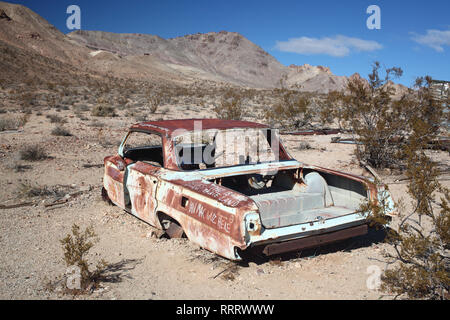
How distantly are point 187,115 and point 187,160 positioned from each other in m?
14.9

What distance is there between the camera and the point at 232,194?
3607 mm

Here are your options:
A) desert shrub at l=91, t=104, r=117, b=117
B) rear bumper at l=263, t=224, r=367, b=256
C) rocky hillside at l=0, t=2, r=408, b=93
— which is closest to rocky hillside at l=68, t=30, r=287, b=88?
rocky hillside at l=0, t=2, r=408, b=93

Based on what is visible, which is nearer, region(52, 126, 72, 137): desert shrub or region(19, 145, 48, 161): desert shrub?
region(19, 145, 48, 161): desert shrub

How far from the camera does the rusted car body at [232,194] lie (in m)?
3.45

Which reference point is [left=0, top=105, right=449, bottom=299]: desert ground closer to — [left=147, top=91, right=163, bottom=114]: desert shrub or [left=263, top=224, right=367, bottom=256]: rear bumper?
[left=263, top=224, right=367, bottom=256]: rear bumper

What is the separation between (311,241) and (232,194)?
0.89 metres

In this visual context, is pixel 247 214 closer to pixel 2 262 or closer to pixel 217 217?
pixel 217 217

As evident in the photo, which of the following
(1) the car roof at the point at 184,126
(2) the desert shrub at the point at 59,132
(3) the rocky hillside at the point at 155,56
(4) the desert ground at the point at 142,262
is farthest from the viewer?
(3) the rocky hillside at the point at 155,56

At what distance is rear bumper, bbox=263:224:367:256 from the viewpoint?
346 cm

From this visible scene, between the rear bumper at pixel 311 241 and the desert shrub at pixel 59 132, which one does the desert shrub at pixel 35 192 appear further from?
the desert shrub at pixel 59 132

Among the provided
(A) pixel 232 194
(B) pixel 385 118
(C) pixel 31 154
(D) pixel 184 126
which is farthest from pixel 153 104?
(A) pixel 232 194

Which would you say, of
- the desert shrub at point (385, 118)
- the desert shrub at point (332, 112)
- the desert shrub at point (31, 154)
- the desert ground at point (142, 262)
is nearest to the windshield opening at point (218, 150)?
the desert ground at point (142, 262)

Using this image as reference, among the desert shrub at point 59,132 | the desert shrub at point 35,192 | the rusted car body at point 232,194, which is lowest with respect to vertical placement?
the desert shrub at point 35,192
